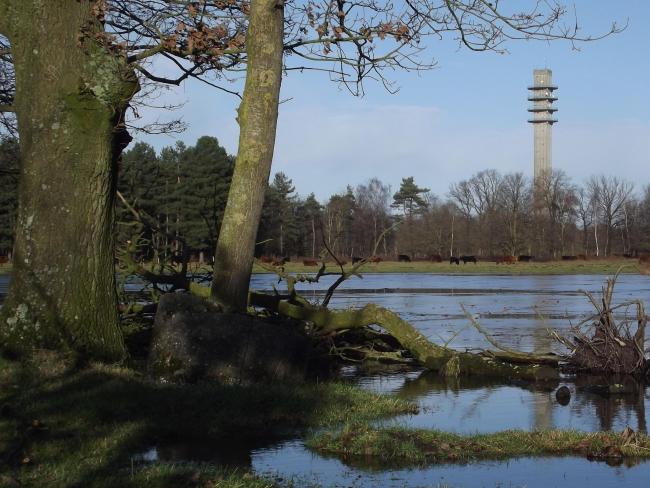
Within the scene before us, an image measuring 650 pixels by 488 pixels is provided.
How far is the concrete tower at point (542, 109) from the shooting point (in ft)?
514

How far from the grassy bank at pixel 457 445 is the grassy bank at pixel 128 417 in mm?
840

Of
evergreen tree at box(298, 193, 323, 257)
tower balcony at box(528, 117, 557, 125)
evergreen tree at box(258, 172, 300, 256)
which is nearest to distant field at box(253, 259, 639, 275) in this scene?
evergreen tree at box(258, 172, 300, 256)

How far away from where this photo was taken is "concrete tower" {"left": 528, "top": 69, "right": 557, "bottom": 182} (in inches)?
6171

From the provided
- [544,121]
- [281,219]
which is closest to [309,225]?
[281,219]

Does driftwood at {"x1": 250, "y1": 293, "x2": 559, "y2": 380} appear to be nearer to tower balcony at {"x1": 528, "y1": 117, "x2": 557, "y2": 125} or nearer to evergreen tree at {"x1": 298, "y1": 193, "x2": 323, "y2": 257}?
evergreen tree at {"x1": 298, "y1": 193, "x2": 323, "y2": 257}

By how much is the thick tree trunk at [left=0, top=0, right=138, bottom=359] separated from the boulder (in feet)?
2.43

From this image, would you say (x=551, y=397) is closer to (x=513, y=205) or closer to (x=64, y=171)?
(x=64, y=171)

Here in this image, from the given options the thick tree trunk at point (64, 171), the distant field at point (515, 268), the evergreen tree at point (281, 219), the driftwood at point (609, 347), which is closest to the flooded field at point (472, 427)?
the driftwood at point (609, 347)

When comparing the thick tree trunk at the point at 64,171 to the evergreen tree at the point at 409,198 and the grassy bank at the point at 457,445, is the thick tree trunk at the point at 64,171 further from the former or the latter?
the evergreen tree at the point at 409,198

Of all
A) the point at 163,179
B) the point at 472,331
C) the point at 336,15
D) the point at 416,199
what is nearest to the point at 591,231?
the point at 416,199

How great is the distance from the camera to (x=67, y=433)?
753 centimetres

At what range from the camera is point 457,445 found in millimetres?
8070

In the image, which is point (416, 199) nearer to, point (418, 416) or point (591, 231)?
point (591, 231)

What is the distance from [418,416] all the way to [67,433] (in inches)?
159
